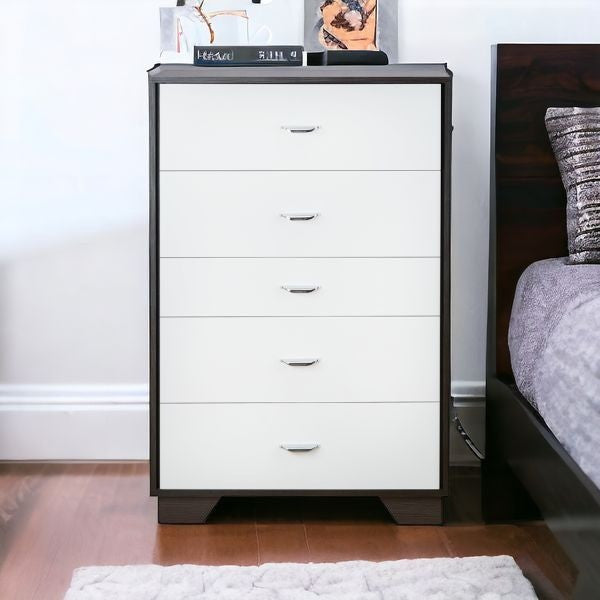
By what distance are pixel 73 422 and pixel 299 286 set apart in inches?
33.1

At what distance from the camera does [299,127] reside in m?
1.69

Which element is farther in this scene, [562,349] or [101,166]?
[101,166]

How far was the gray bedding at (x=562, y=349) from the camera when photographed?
4.00 feet

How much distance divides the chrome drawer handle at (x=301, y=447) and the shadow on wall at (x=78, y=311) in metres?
0.61

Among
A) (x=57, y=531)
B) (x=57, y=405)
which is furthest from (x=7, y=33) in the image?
(x=57, y=531)

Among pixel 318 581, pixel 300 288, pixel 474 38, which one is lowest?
pixel 318 581

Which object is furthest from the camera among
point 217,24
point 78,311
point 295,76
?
point 78,311

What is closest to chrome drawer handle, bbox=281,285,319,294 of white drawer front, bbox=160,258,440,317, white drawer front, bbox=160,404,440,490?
white drawer front, bbox=160,258,440,317

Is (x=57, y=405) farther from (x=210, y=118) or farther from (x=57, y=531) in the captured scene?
(x=210, y=118)

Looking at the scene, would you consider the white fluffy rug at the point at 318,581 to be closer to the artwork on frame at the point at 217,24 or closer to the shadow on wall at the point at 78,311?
the shadow on wall at the point at 78,311

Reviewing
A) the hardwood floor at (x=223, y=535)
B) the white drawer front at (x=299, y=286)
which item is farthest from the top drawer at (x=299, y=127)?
the hardwood floor at (x=223, y=535)

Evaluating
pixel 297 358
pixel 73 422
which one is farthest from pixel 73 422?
pixel 297 358

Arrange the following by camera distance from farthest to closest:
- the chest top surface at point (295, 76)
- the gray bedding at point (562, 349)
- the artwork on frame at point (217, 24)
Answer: the artwork on frame at point (217, 24) < the chest top surface at point (295, 76) < the gray bedding at point (562, 349)

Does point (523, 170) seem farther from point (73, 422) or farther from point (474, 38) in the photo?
point (73, 422)
